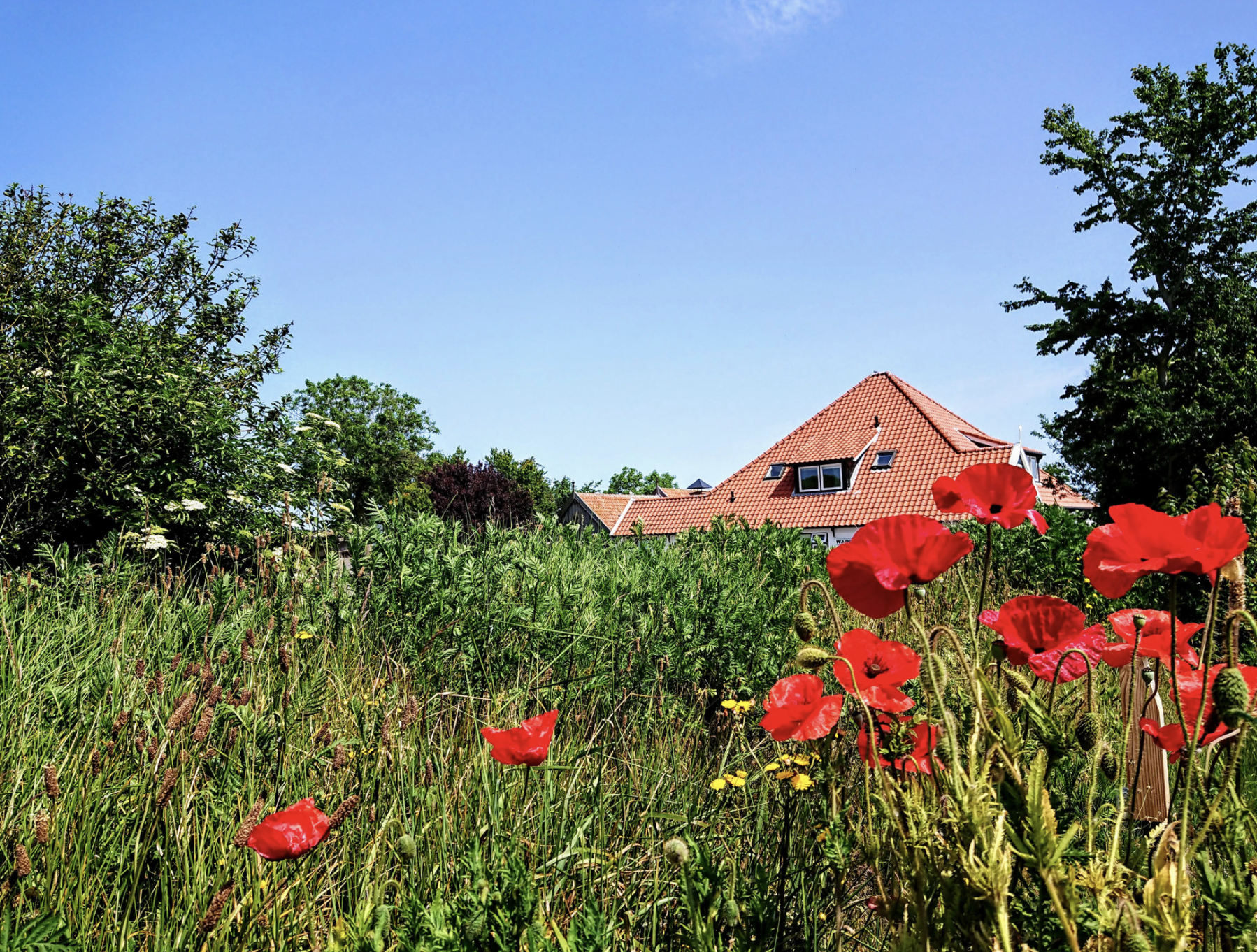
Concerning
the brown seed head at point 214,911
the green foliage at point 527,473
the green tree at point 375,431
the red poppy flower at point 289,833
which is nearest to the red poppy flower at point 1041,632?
the red poppy flower at point 289,833

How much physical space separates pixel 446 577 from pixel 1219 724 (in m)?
3.13

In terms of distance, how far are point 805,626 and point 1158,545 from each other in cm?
63

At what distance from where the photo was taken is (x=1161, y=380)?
2097cm

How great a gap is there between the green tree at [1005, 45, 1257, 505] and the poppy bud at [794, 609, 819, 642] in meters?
21.9

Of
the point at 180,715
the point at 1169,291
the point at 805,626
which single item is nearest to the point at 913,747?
the point at 805,626

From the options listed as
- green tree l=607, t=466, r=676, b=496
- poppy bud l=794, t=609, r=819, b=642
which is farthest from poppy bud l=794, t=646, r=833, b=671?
green tree l=607, t=466, r=676, b=496

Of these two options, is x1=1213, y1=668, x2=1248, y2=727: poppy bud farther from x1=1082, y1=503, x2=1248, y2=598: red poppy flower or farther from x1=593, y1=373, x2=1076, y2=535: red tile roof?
x1=593, y1=373, x2=1076, y2=535: red tile roof

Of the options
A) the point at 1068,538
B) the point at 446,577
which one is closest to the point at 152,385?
the point at 446,577

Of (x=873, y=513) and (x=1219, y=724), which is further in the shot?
(x=873, y=513)

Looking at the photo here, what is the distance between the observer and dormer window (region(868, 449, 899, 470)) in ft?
90.7

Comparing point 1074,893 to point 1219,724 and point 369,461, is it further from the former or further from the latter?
point 369,461

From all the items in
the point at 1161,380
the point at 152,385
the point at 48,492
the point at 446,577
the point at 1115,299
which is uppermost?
the point at 1115,299

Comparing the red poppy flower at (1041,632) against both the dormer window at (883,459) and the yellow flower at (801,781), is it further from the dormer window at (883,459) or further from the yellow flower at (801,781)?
the dormer window at (883,459)

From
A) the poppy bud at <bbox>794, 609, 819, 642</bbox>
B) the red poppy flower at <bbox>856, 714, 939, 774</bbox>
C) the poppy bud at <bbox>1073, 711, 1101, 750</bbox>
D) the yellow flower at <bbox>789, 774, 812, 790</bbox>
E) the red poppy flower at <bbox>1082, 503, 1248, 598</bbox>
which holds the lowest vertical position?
the yellow flower at <bbox>789, 774, 812, 790</bbox>
